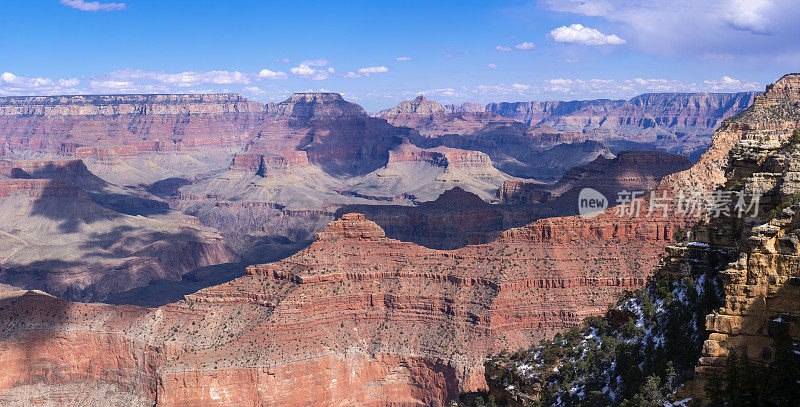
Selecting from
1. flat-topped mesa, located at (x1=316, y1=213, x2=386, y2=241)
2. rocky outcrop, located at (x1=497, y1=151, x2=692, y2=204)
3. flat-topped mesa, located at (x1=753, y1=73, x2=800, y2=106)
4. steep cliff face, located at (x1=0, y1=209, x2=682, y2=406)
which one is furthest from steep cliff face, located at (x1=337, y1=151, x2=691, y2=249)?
steep cliff face, located at (x1=0, y1=209, x2=682, y2=406)

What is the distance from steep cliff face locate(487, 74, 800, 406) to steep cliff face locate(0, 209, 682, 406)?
30.1m

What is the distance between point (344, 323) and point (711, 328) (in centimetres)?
5818

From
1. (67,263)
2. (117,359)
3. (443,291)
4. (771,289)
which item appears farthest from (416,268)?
(67,263)

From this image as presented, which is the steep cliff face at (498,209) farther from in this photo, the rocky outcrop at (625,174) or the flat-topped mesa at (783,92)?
the flat-topped mesa at (783,92)

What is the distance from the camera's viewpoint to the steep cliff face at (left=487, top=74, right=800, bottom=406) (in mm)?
23094

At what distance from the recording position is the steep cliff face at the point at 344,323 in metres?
72.6

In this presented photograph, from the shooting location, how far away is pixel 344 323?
257ft

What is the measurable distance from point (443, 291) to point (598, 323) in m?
38.4

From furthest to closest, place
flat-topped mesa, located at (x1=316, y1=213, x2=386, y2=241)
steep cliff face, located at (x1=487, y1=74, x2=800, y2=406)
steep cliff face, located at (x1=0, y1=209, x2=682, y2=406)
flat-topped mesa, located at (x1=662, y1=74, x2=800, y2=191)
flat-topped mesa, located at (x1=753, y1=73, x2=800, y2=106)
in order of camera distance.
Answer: flat-topped mesa, located at (x1=753, y1=73, x2=800, y2=106), flat-topped mesa, located at (x1=662, y1=74, x2=800, y2=191), flat-topped mesa, located at (x1=316, y1=213, x2=386, y2=241), steep cliff face, located at (x1=0, y1=209, x2=682, y2=406), steep cliff face, located at (x1=487, y1=74, x2=800, y2=406)

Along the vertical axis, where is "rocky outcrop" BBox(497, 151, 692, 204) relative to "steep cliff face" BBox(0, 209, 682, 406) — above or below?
above

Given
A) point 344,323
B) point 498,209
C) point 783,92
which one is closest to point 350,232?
point 344,323

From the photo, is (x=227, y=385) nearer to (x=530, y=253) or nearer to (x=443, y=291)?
(x=443, y=291)

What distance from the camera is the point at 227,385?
68875 millimetres

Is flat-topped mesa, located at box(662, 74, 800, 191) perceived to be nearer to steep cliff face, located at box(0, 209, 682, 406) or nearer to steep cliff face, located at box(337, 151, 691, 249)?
steep cliff face, located at box(0, 209, 682, 406)
